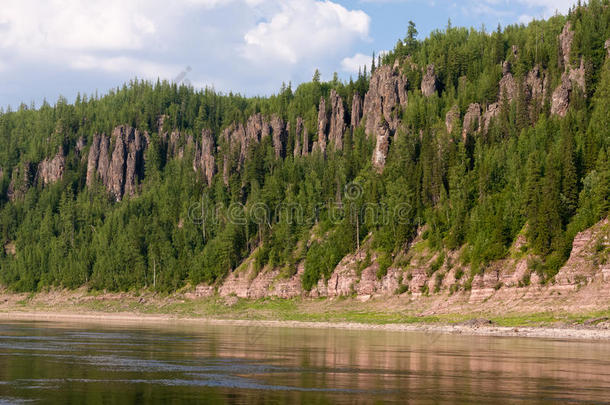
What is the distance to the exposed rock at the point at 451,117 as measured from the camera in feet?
542

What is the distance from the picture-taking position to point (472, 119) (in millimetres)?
163625

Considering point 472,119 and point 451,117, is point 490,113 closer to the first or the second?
point 472,119

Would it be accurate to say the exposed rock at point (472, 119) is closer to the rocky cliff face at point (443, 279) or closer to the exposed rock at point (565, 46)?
the exposed rock at point (565, 46)

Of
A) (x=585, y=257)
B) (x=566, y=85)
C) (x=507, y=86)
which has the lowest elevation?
(x=585, y=257)

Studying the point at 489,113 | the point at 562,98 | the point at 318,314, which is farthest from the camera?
the point at 489,113

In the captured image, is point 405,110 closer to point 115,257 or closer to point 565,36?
point 565,36

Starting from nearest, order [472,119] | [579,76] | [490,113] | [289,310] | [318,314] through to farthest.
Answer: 1. [318,314]
2. [289,310]
3. [579,76]
4. [472,119]
5. [490,113]

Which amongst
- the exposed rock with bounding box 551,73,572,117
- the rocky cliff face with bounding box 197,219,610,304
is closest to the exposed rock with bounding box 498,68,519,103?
the exposed rock with bounding box 551,73,572,117

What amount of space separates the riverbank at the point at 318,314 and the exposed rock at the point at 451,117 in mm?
56279

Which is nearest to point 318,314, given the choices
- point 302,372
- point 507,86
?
point 507,86

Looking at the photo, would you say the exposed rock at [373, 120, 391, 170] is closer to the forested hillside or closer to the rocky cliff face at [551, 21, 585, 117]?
the forested hillside

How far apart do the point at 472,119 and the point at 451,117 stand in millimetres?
5947

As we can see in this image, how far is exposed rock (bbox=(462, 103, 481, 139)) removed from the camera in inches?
6260

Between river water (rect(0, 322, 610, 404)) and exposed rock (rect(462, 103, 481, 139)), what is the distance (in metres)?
100.0
